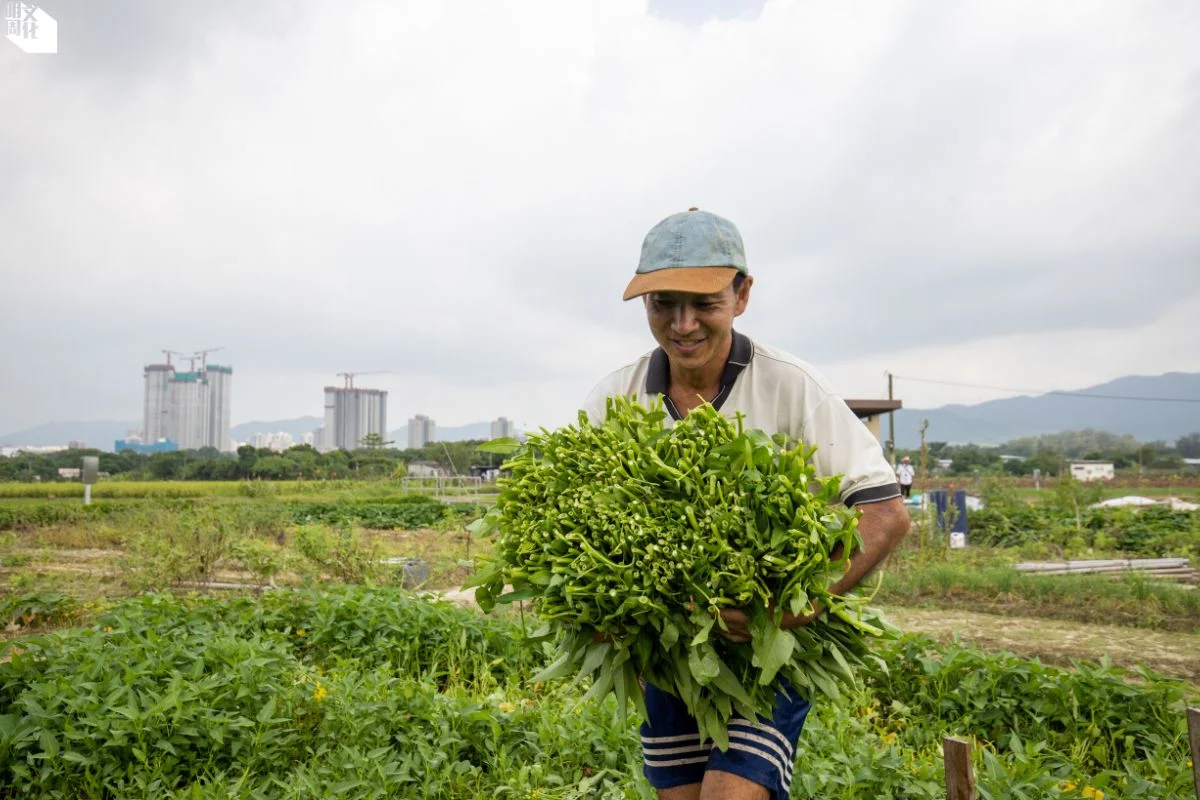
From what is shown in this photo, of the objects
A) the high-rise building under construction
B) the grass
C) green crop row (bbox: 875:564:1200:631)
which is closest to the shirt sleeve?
green crop row (bbox: 875:564:1200:631)

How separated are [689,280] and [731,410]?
1.37 feet

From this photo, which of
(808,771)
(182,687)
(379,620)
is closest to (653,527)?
(808,771)

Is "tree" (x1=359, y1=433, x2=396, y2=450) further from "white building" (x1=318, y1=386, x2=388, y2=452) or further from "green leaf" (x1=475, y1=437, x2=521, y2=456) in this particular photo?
"white building" (x1=318, y1=386, x2=388, y2=452)

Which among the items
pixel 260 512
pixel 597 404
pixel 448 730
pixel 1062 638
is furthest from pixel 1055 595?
pixel 260 512

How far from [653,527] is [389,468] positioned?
35.4 meters

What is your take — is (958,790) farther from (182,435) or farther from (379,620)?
(182,435)

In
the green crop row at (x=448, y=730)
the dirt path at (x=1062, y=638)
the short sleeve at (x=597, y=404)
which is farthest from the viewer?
the dirt path at (x=1062, y=638)

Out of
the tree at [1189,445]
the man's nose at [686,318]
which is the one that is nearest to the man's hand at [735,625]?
the man's nose at [686,318]

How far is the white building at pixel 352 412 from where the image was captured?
115 metres

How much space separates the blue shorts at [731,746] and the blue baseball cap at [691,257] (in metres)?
1.02

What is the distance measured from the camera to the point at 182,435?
77.5 m

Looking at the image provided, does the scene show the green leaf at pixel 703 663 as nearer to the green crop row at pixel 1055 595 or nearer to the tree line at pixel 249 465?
the green crop row at pixel 1055 595

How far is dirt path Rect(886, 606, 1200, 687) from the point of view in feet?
20.6

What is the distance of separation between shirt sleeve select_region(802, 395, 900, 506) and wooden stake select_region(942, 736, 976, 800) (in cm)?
65
